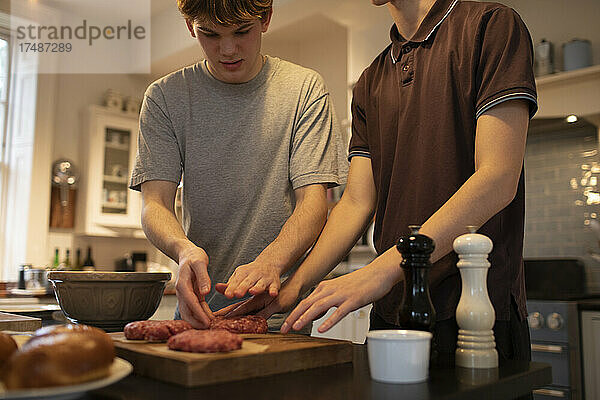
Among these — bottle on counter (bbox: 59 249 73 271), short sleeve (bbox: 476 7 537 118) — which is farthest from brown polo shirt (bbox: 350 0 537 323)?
bottle on counter (bbox: 59 249 73 271)

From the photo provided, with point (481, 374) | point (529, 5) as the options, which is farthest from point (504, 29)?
point (529, 5)

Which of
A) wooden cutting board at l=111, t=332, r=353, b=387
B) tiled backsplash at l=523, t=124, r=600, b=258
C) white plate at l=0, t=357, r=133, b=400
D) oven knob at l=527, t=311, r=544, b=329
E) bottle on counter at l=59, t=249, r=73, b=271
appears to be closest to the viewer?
white plate at l=0, t=357, r=133, b=400

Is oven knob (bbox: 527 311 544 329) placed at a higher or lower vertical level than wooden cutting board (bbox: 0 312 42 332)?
lower

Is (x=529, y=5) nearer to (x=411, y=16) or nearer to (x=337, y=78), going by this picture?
(x=337, y=78)

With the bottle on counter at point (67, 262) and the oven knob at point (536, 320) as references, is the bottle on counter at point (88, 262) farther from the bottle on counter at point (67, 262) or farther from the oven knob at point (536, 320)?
the oven knob at point (536, 320)

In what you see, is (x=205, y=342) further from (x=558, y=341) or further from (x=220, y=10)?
(x=558, y=341)

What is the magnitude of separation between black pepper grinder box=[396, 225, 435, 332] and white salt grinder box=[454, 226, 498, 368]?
48mm

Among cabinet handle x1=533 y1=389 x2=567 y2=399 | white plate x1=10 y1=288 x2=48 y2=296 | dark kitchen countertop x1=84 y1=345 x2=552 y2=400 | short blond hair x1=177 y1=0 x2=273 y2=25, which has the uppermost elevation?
short blond hair x1=177 y1=0 x2=273 y2=25

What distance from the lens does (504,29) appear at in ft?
3.42

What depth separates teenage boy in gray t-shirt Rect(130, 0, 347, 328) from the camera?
1363 mm

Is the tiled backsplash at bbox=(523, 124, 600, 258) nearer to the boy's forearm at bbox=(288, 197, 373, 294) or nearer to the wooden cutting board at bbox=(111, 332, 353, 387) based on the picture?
the boy's forearm at bbox=(288, 197, 373, 294)

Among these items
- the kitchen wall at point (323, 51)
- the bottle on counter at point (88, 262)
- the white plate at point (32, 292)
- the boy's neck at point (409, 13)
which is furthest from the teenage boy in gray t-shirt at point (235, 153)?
the bottle on counter at point (88, 262)

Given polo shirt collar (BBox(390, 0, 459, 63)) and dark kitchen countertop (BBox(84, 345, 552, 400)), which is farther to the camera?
polo shirt collar (BBox(390, 0, 459, 63))

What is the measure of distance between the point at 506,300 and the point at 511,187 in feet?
0.68
